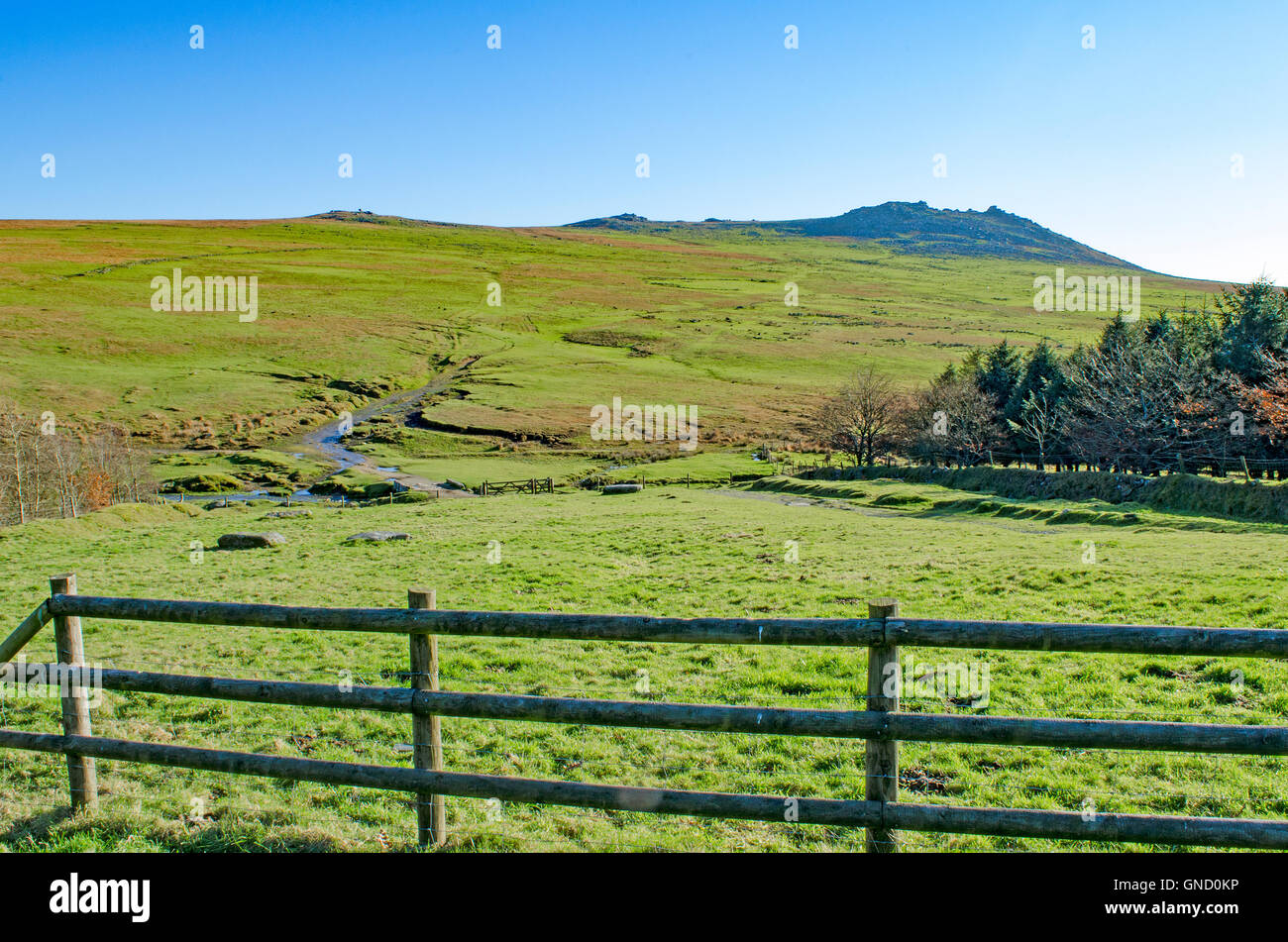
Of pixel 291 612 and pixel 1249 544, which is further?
pixel 1249 544

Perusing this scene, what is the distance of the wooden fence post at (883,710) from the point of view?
5184 mm

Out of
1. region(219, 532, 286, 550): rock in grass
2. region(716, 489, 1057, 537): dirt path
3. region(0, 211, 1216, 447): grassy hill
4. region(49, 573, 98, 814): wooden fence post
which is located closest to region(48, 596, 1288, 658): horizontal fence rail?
region(49, 573, 98, 814): wooden fence post

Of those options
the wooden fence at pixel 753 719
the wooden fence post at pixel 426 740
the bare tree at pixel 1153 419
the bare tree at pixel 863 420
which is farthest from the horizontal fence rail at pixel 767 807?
the bare tree at pixel 863 420

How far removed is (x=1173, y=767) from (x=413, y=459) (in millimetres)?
77845

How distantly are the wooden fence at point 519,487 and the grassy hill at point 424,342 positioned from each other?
80.5 feet

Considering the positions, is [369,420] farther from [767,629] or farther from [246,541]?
[767,629]

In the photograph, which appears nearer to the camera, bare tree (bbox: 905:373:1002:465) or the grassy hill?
bare tree (bbox: 905:373:1002:465)

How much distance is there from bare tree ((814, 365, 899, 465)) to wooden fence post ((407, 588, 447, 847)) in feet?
212

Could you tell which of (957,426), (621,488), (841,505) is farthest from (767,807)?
(957,426)

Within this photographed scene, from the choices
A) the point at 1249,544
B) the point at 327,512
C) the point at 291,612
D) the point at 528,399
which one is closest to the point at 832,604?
the point at 291,612

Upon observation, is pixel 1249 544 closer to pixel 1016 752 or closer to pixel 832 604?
pixel 832 604

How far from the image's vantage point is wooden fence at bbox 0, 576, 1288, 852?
193 inches

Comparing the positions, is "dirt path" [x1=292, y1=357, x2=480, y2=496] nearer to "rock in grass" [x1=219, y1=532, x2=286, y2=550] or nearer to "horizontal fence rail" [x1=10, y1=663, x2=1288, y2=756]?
"rock in grass" [x1=219, y1=532, x2=286, y2=550]
